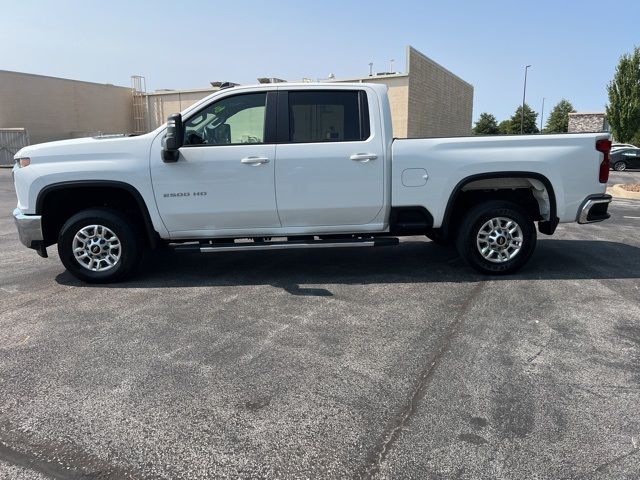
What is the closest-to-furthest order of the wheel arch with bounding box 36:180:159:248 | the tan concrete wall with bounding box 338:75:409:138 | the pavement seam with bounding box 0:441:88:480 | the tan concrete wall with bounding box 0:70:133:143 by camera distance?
the pavement seam with bounding box 0:441:88:480
the wheel arch with bounding box 36:180:159:248
the tan concrete wall with bounding box 338:75:409:138
the tan concrete wall with bounding box 0:70:133:143

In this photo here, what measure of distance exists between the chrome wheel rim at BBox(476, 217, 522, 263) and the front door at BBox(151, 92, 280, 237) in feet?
7.91

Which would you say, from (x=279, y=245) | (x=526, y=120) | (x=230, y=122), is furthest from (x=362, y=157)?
(x=526, y=120)

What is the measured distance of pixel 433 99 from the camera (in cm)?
3012

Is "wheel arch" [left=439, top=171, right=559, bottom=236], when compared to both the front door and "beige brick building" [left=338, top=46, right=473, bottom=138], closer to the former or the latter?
the front door

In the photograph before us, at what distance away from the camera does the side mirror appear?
5.45 meters

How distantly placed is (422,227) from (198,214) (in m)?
2.53

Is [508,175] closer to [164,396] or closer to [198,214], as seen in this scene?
[198,214]

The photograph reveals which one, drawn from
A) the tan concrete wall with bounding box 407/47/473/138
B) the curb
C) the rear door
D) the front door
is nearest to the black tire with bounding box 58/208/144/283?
the front door

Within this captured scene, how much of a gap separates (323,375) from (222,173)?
2802mm

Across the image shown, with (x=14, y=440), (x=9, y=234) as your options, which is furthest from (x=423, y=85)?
(x=14, y=440)

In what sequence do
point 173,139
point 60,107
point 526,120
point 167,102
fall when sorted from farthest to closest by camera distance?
point 526,120, point 167,102, point 60,107, point 173,139

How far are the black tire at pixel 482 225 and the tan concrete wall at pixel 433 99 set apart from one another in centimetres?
1913

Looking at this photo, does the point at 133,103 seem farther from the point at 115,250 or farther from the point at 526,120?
the point at 526,120

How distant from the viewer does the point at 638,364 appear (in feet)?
12.6
